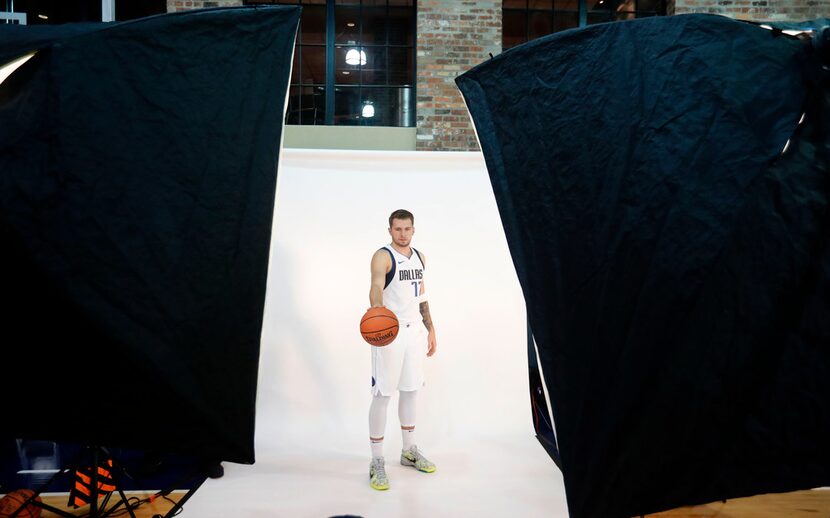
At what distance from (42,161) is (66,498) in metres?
2.27

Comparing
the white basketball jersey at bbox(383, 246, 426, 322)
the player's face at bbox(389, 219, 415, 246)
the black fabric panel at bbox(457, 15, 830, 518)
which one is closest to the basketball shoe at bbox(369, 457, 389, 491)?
the white basketball jersey at bbox(383, 246, 426, 322)

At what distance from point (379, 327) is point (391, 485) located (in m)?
0.97

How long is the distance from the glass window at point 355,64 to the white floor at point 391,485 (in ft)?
12.0

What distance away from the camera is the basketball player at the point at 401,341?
3.53 meters

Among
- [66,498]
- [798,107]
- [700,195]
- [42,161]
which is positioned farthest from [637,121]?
[66,498]

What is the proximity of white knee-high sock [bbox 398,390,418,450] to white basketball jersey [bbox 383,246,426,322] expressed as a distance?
495 mm

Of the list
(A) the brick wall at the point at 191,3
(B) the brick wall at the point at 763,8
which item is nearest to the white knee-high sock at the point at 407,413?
(A) the brick wall at the point at 191,3

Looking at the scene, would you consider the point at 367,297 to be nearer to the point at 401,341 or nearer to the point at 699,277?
the point at 401,341

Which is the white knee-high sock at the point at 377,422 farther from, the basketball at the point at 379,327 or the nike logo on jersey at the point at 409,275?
the nike logo on jersey at the point at 409,275

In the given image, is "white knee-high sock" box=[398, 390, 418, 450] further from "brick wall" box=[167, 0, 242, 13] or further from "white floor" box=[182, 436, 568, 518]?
"brick wall" box=[167, 0, 242, 13]

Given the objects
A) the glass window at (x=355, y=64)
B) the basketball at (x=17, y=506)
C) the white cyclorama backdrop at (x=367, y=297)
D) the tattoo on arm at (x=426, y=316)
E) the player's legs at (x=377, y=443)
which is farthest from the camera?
the glass window at (x=355, y=64)

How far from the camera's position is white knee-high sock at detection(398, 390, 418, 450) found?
367 centimetres

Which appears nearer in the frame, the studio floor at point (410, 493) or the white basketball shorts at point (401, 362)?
the studio floor at point (410, 493)

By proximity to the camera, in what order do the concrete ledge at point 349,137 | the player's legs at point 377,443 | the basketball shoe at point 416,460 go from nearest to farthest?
the player's legs at point 377,443 < the basketball shoe at point 416,460 < the concrete ledge at point 349,137
